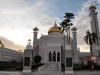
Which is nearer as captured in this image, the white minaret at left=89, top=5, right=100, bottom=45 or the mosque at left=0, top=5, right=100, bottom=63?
the mosque at left=0, top=5, right=100, bottom=63

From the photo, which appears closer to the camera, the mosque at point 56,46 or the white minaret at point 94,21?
the mosque at point 56,46

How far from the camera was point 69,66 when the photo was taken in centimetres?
1683

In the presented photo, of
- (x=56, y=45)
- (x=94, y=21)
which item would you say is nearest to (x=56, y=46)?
(x=56, y=45)

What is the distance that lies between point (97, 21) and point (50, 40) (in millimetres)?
19794

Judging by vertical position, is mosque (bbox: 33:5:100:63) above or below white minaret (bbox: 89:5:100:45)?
below

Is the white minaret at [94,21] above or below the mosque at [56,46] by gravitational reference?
above

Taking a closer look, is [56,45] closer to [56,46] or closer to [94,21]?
[56,46]

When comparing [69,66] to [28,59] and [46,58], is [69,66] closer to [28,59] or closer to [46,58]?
→ [28,59]

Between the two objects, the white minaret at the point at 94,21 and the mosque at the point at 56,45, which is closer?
the mosque at the point at 56,45

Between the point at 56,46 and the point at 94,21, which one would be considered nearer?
the point at 56,46

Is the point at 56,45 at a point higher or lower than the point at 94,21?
lower

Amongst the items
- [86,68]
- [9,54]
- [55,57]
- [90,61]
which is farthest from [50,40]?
[86,68]

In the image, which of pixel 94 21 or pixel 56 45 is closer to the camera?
pixel 56 45

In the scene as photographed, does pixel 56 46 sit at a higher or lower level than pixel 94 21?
lower
